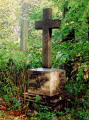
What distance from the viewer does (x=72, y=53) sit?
4527 mm

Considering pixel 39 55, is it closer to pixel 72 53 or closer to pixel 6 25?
pixel 72 53

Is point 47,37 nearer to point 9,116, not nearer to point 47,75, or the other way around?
point 47,75

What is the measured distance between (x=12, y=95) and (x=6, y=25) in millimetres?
11342

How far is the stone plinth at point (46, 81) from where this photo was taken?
427 centimetres

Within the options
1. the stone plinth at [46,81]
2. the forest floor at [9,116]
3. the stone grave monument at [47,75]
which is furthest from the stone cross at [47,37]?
the forest floor at [9,116]

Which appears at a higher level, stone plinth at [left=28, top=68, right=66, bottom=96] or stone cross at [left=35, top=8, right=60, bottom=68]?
stone cross at [left=35, top=8, right=60, bottom=68]

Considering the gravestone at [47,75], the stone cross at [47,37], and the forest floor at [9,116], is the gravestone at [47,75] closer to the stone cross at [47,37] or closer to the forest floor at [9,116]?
the stone cross at [47,37]

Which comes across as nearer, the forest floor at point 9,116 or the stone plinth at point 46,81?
the forest floor at point 9,116

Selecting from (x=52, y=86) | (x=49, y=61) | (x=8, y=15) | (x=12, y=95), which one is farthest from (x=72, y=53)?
(x=8, y=15)

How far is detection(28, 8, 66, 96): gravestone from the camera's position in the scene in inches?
169

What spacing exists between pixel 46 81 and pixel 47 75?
0.14 metres

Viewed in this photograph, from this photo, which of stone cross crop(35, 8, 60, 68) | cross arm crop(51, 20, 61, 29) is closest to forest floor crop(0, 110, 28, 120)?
stone cross crop(35, 8, 60, 68)

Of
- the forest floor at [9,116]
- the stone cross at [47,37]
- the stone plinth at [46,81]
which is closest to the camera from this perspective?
the forest floor at [9,116]

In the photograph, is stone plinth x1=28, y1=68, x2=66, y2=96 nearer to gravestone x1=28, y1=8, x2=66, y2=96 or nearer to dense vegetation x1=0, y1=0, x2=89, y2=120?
gravestone x1=28, y1=8, x2=66, y2=96
